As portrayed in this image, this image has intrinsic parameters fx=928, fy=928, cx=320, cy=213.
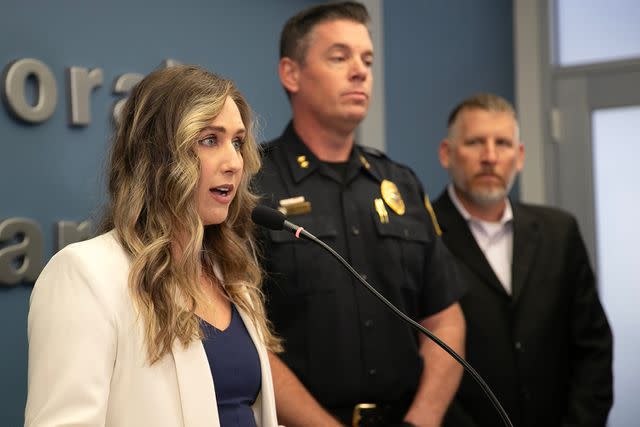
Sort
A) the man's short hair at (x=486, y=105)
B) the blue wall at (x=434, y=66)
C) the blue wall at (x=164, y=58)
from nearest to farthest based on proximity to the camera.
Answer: the blue wall at (x=164, y=58), the man's short hair at (x=486, y=105), the blue wall at (x=434, y=66)

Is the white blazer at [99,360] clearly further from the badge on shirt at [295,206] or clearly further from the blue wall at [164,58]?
the badge on shirt at [295,206]

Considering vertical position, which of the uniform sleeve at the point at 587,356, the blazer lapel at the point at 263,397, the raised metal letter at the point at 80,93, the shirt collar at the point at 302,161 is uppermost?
the raised metal letter at the point at 80,93

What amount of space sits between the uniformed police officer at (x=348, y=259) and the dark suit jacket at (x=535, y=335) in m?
0.27

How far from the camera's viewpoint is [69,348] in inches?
55.4

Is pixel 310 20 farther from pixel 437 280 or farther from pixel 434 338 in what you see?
pixel 434 338

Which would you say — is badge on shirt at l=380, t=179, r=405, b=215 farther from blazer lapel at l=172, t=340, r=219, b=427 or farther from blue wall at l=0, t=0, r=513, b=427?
blazer lapel at l=172, t=340, r=219, b=427

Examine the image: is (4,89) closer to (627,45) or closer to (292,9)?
(292,9)

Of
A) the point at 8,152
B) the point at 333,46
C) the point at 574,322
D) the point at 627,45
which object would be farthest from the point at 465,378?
the point at 627,45

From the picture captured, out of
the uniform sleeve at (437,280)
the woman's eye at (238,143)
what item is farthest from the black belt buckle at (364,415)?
the woman's eye at (238,143)

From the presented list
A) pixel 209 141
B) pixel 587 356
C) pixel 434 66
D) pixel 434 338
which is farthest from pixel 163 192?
pixel 434 66

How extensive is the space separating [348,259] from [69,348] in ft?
3.35

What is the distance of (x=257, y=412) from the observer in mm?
1733

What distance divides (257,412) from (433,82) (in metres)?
2.77

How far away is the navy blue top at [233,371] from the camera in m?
1.61
